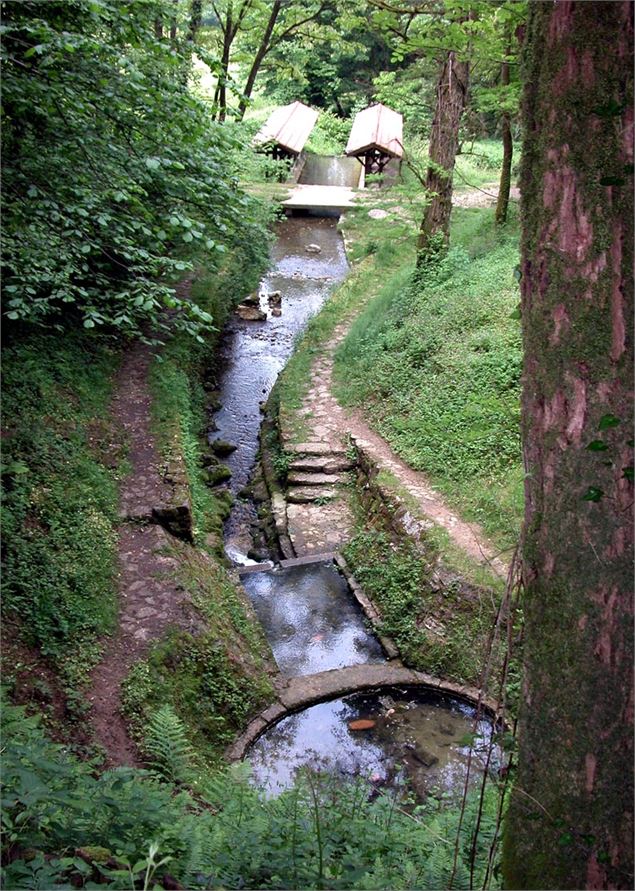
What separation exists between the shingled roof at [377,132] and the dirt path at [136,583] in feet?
49.2

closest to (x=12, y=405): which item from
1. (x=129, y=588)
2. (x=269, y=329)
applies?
(x=129, y=588)

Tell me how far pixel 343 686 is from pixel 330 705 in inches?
8.6

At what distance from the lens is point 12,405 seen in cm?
770

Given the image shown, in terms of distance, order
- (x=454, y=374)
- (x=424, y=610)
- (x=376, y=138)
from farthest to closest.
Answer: (x=376, y=138) → (x=454, y=374) → (x=424, y=610)

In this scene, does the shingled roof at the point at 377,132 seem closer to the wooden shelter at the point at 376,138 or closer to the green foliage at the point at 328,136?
the wooden shelter at the point at 376,138

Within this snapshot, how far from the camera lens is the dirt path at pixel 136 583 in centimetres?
555

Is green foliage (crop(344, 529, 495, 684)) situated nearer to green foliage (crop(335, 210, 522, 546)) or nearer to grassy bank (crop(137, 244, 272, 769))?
green foliage (crop(335, 210, 522, 546))

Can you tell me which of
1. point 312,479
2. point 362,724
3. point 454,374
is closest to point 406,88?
point 454,374

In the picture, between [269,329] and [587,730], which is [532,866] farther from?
[269,329]

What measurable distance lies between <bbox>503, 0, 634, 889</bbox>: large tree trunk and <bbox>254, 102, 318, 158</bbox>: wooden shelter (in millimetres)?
20973

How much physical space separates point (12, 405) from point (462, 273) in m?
8.57

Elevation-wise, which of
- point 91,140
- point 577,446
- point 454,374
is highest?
point 91,140

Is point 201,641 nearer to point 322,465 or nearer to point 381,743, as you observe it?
point 381,743

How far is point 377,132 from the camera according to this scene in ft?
76.8
